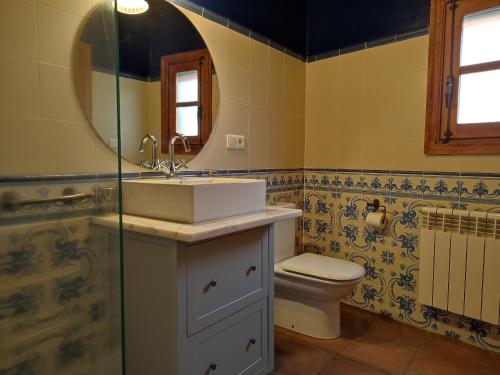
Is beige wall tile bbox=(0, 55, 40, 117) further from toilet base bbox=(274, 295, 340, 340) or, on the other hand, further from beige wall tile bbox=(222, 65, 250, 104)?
toilet base bbox=(274, 295, 340, 340)

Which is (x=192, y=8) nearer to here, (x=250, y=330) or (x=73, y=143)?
(x=73, y=143)

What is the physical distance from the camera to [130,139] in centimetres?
155

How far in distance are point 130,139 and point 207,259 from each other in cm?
68

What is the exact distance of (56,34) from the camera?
1222 mm

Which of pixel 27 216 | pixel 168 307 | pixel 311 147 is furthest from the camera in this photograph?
pixel 311 147

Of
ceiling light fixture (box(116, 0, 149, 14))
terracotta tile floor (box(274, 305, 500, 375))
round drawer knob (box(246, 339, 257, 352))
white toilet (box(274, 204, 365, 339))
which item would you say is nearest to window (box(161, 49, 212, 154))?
ceiling light fixture (box(116, 0, 149, 14))

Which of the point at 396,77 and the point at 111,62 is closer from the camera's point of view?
the point at 111,62

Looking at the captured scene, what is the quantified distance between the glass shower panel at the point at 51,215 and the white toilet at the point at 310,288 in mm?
1102

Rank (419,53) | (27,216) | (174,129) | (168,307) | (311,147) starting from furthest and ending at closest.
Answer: (311,147) < (419,53) < (174,129) < (168,307) < (27,216)

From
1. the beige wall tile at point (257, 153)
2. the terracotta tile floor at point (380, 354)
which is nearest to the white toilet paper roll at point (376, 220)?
the terracotta tile floor at point (380, 354)

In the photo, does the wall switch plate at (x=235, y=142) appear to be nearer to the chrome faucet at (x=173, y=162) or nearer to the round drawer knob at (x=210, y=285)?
the chrome faucet at (x=173, y=162)

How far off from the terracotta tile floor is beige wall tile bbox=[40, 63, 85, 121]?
4.98ft

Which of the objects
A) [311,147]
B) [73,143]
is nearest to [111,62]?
[73,143]

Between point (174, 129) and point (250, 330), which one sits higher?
point (174, 129)
